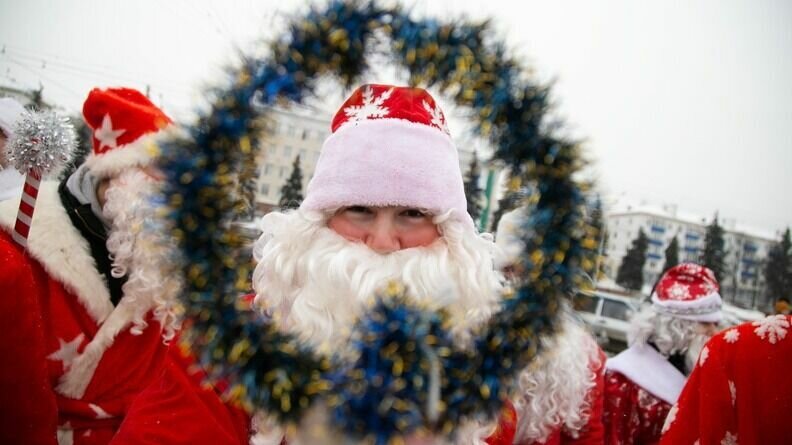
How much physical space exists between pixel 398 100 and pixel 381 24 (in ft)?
1.18

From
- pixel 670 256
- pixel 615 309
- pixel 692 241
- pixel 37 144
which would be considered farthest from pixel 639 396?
pixel 692 241

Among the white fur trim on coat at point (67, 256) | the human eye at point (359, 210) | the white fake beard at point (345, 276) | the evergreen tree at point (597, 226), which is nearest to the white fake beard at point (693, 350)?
the white fake beard at point (345, 276)

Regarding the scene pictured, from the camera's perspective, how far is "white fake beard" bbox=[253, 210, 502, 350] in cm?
142

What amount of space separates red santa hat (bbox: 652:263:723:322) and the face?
2962 mm

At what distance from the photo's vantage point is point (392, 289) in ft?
4.07

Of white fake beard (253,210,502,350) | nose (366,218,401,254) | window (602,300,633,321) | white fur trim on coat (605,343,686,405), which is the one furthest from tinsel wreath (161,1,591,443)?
window (602,300,633,321)

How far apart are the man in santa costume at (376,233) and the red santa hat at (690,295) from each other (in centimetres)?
267

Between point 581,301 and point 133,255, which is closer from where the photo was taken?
point 581,301

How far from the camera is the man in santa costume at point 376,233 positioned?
1.46 m

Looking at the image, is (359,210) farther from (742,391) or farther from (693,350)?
(693,350)

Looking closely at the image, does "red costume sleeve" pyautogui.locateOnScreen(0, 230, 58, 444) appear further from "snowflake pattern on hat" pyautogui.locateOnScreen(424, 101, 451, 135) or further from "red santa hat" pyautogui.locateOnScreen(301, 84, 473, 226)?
"snowflake pattern on hat" pyautogui.locateOnScreen(424, 101, 451, 135)

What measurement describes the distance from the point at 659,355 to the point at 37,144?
3889 mm

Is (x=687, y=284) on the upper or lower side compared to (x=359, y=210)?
lower

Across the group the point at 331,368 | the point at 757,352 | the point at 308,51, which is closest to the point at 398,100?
the point at 308,51
